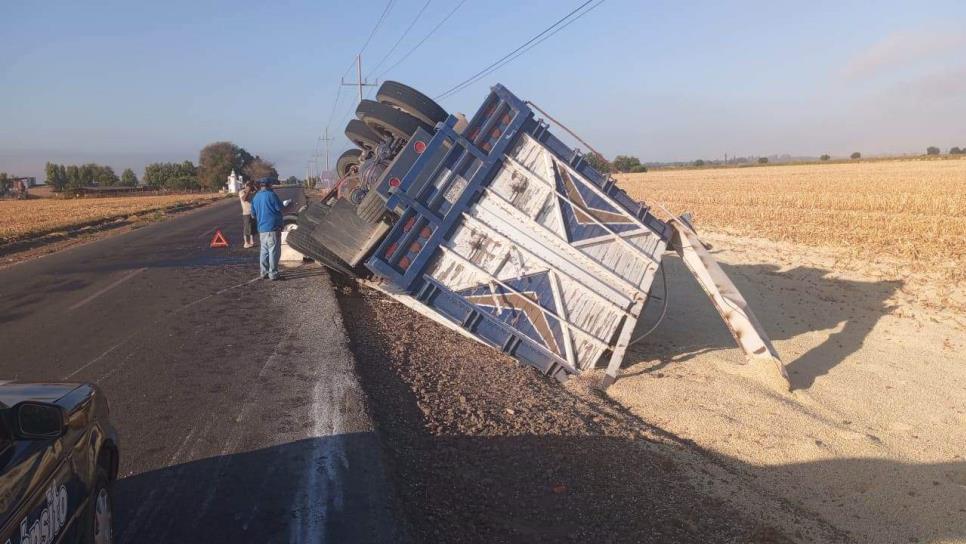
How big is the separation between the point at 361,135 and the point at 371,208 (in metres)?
3.84

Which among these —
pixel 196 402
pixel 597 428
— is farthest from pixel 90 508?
pixel 597 428

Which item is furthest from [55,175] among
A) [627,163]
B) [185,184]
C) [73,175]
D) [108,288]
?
[108,288]

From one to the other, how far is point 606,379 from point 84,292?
353 inches

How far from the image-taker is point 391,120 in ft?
30.6

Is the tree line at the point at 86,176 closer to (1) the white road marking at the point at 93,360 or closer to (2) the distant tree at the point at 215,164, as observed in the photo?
(2) the distant tree at the point at 215,164

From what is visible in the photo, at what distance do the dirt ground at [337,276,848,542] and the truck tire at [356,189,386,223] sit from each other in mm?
1604

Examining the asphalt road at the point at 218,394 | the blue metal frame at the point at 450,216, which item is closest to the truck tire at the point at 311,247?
the asphalt road at the point at 218,394

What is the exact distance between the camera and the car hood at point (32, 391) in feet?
10.5

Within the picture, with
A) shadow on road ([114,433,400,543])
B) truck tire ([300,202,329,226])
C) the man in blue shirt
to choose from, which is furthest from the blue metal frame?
the man in blue shirt

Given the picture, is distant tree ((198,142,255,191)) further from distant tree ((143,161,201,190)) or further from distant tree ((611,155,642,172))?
distant tree ((611,155,642,172))

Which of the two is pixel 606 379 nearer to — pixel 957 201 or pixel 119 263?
pixel 119 263

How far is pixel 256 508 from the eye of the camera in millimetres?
4180

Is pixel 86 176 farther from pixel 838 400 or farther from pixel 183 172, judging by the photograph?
pixel 838 400

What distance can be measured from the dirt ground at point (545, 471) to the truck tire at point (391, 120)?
3369 mm
